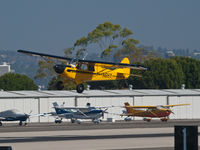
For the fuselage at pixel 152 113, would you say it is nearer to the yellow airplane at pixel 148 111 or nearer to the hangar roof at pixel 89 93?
the yellow airplane at pixel 148 111

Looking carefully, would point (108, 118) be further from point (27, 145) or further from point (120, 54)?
point (120, 54)

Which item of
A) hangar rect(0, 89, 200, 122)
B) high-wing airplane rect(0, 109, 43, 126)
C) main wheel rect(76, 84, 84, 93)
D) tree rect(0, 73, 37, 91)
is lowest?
high-wing airplane rect(0, 109, 43, 126)

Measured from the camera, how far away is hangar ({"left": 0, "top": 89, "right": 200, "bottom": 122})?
73875 millimetres

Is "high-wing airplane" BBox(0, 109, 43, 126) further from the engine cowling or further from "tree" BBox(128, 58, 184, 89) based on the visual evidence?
"tree" BBox(128, 58, 184, 89)

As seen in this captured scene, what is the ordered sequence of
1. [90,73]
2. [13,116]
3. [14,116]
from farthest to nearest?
1. [13,116]
2. [14,116]
3. [90,73]

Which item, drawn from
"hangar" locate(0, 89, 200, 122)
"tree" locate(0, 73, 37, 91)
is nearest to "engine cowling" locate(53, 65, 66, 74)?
"hangar" locate(0, 89, 200, 122)

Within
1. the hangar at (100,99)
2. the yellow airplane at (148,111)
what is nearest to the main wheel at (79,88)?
the yellow airplane at (148,111)

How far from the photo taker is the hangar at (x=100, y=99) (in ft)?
242

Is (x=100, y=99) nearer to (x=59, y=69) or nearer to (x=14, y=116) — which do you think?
(x=14, y=116)

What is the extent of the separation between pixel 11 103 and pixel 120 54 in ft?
309

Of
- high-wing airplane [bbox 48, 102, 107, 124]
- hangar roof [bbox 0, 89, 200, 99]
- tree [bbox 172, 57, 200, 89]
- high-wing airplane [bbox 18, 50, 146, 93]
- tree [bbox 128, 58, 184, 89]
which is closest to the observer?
high-wing airplane [bbox 18, 50, 146, 93]

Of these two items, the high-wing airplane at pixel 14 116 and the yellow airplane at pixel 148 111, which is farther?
the yellow airplane at pixel 148 111

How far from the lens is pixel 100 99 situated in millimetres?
78625

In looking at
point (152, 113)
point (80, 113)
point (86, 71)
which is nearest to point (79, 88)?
point (86, 71)
